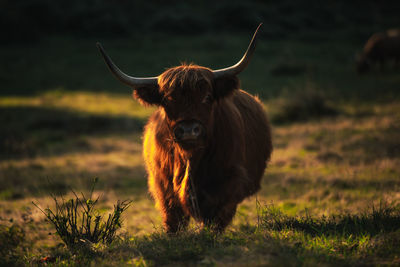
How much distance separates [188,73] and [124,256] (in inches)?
69.5

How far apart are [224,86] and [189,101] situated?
50 cm

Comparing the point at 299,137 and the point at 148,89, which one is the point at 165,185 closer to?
the point at 148,89

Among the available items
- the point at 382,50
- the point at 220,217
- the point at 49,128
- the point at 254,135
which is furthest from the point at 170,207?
the point at 382,50

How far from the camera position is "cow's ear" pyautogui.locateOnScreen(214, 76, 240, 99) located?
3863mm

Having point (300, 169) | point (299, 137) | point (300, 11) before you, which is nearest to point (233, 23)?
point (300, 11)

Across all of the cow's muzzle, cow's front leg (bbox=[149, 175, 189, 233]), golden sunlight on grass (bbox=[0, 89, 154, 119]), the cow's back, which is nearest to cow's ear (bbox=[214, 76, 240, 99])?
the cow's muzzle

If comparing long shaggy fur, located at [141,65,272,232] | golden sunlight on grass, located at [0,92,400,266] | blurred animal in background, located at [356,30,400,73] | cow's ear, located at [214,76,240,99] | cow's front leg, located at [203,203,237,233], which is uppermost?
blurred animal in background, located at [356,30,400,73]

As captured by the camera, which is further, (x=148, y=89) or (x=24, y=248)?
(x=24, y=248)

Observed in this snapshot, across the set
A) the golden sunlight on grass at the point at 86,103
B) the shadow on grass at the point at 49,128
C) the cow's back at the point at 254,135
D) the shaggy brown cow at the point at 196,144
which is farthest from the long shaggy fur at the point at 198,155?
the golden sunlight on grass at the point at 86,103

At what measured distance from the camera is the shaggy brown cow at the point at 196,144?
359cm

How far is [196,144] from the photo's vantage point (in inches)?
139

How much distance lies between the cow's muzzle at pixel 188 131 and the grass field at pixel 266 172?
0.82m

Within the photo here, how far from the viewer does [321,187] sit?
6246 millimetres

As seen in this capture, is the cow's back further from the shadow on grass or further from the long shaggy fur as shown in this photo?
the shadow on grass
